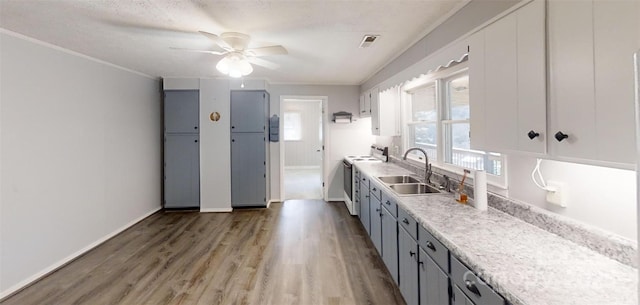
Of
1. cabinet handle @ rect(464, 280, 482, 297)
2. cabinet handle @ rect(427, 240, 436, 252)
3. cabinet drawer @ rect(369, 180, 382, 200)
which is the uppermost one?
cabinet drawer @ rect(369, 180, 382, 200)

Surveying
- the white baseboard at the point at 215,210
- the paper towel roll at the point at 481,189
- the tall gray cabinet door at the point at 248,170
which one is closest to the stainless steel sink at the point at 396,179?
the paper towel roll at the point at 481,189

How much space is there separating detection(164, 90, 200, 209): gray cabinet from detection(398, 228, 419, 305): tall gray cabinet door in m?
3.97

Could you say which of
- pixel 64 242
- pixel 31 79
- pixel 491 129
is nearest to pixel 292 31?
pixel 491 129

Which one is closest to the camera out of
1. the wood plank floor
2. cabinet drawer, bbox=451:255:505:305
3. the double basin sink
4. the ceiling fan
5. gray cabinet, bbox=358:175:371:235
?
cabinet drawer, bbox=451:255:505:305

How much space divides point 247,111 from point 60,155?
2.62 metres

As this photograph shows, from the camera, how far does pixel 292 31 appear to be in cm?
272

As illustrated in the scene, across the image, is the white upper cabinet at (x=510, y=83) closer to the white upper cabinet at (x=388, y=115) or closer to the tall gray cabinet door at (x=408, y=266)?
the tall gray cabinet door at (x=408, y=266)

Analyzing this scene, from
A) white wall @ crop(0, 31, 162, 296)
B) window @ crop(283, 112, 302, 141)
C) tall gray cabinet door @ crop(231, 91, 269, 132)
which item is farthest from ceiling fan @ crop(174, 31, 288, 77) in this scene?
window @ crop(283, 112, 302, 141)

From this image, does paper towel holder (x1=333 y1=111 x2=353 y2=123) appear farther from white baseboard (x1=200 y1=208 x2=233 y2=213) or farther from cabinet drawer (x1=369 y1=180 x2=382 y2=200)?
white baseboard (x1=200 y1=208 x2=233 y2=213)

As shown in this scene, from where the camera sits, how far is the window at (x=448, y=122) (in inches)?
101

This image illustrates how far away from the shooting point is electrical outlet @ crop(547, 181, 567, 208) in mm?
1482

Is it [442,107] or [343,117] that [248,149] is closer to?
[343,117]

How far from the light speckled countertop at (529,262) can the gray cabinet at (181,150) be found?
4.32 m

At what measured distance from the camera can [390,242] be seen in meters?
2.57
